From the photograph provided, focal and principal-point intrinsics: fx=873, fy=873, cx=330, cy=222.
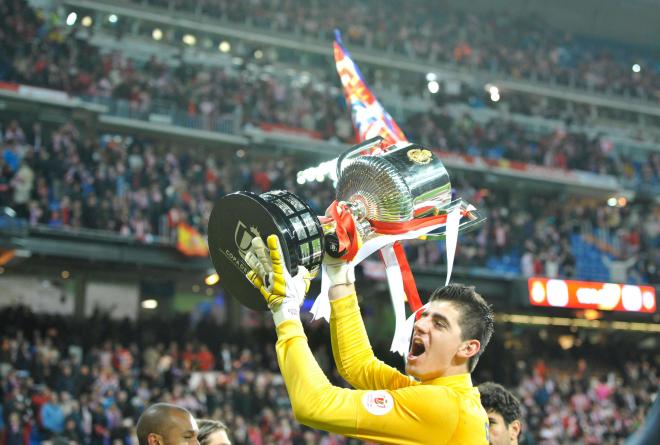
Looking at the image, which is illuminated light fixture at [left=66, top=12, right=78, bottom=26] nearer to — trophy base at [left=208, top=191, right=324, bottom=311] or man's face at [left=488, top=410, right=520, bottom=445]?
man's face at [left=488, top=410, right=520, bottom=445]

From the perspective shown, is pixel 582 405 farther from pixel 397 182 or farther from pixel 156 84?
pixel 397 182

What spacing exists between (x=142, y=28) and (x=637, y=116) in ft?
59.9

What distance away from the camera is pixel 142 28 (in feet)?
84.8

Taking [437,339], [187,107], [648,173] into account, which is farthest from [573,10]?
[437,339]

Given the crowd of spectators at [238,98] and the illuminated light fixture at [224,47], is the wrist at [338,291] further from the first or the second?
the illuminated light fixture at [224,47]

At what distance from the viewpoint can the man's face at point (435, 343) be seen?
113 inches

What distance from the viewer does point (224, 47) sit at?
26.5 metres

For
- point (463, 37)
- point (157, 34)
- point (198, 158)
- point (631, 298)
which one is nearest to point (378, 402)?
point (631, 298)

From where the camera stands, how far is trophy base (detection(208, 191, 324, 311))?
9.03 feet

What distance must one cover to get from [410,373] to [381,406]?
12.5 inches

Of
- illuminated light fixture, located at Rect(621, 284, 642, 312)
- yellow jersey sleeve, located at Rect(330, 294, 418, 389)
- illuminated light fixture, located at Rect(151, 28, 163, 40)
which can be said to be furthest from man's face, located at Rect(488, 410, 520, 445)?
illuminated light fixture, located at Rect(151, 28, 163, 40)

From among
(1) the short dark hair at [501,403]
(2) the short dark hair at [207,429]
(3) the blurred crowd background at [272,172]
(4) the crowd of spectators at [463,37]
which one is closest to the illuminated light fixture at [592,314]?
(3) the blurred crowd background at [272,172]

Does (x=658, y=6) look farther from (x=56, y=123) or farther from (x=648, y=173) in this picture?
(x=56, y=123)

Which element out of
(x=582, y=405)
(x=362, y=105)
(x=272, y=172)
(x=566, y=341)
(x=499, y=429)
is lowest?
(x=499, y=429)
